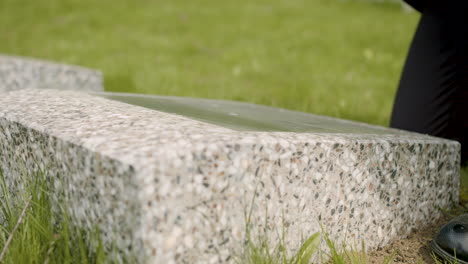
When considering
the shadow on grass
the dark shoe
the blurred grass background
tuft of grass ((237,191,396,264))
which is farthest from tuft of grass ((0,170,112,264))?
the blurred grass background

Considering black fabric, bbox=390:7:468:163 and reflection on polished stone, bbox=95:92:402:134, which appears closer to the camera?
reflection on polished stone, bbox=95:92:402:134

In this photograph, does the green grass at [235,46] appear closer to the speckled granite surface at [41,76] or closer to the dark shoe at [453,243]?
the speckled granite surface at [41,76]

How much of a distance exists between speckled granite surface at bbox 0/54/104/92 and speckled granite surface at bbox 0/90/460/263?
192 centimetres

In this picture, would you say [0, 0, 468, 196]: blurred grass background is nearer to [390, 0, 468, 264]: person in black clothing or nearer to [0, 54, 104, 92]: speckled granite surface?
[0, 54, 104, 92]: speckled granite surface

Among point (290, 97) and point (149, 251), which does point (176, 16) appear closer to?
point (290, 97)

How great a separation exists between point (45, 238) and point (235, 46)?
5214 mm

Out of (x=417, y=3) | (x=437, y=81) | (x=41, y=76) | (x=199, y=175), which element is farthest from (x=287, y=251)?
(x=41, y=76)

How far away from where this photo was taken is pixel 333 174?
5.22 feet

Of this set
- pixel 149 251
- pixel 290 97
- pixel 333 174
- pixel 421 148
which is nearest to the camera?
pixel 149 251

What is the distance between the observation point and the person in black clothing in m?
2.57

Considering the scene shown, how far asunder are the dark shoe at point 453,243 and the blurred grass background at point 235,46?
223 cm

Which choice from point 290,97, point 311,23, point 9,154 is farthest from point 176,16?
point 9,154

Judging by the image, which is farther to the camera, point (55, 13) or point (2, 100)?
point (55, 13)

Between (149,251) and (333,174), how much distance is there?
2.27 ft
